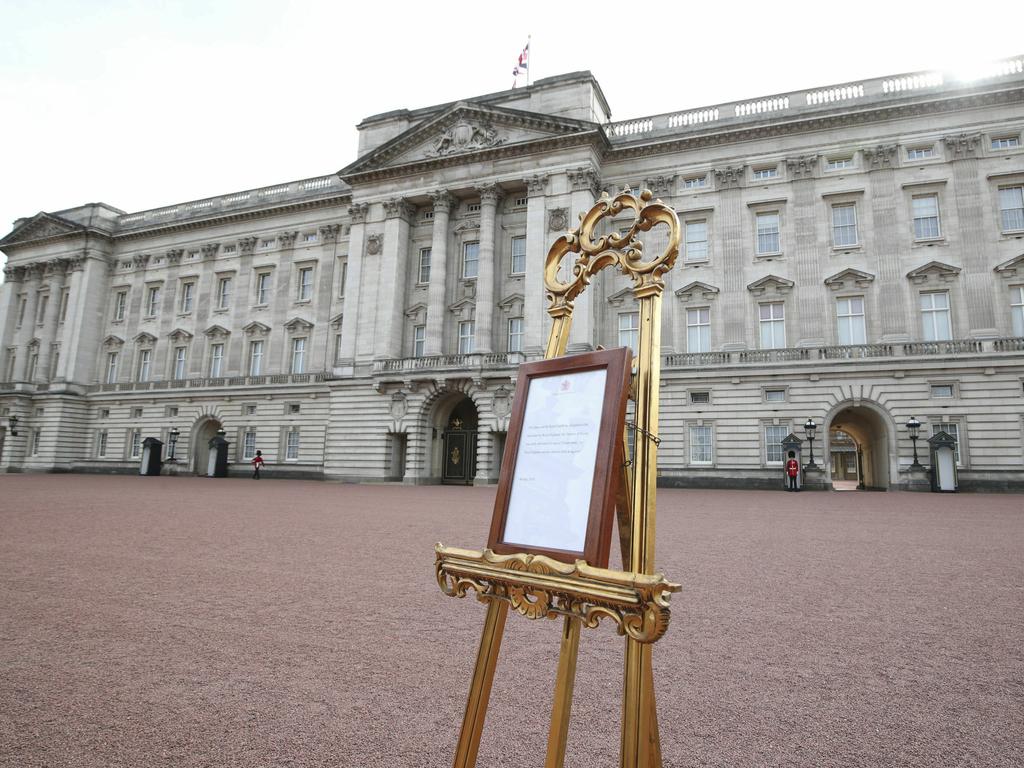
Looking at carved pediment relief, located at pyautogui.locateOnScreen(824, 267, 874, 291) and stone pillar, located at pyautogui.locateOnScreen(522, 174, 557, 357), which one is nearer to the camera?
carved pediment relief, located at pyautogui.locateOnScreen(824, 267, 874, 291)

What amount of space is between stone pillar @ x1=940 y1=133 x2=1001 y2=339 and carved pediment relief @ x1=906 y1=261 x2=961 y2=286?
51 centimetres

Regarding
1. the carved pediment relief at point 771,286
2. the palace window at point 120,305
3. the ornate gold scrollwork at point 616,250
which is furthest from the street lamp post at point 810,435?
the palace window at point 120,305

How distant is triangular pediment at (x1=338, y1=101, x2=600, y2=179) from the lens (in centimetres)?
3416

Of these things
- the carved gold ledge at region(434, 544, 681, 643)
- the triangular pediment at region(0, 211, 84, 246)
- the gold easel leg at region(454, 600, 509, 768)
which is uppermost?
the triangular pediment at region(0, 211, 84, 246)

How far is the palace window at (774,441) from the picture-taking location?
2972cm

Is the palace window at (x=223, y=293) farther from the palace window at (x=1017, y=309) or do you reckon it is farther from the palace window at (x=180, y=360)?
the palace window at (x=1017, y=309)

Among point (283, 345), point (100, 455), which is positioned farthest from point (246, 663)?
point (100, 455)

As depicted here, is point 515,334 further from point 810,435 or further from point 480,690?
point 480,690

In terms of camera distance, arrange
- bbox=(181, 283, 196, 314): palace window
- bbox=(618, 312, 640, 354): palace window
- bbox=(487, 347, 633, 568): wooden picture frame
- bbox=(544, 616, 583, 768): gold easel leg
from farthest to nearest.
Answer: bbox=(181, 283, 196, 314): palace window, bbox=(618, 312, 640, 354): palace window, bbox=(487, 347, 633, 568): wooden picture frame, bbox=(544, 616, 583, 768): gold easel leg

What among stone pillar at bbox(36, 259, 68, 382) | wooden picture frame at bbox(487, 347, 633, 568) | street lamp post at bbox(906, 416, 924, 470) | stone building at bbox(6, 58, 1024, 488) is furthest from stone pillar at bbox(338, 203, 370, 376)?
wooden picture frame at bbox(487, 347, 633, 568)

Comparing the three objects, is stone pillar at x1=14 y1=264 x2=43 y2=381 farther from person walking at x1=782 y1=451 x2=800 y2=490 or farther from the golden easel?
the golden easel

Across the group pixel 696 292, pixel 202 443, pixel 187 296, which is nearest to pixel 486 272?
pixel 696 292

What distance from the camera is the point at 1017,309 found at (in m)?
27.8

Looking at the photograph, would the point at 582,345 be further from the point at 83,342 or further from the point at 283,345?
the point at 83,342
